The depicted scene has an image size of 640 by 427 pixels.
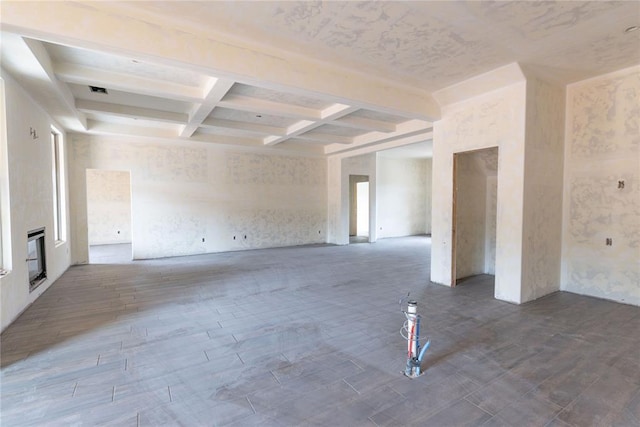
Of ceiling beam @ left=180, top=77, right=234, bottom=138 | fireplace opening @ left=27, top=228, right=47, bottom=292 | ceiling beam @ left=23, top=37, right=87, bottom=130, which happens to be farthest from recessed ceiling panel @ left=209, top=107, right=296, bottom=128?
fireplace opening @ left=27, top=228, right=47, bottom=292

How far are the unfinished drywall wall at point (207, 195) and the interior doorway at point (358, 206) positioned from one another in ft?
10.3

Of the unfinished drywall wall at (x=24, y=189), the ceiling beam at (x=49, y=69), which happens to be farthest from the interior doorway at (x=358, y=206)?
the unfinished drywall wall at (x=24, y=189)

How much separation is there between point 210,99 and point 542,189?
509cm

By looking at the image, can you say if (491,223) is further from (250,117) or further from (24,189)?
(24,189)

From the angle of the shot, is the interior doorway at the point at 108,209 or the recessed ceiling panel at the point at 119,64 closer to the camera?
the recessed ceiling panel at the point at 119,64

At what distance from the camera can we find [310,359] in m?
2.70

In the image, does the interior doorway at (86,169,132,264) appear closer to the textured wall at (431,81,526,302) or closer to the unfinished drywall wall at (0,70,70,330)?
the unfinished drywall wall at (0,70,70,330)

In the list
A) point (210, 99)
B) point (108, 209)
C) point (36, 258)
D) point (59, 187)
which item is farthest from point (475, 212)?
point (108, 209)

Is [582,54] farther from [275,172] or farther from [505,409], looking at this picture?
[275,172]

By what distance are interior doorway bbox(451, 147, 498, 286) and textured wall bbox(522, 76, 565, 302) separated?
87 cm

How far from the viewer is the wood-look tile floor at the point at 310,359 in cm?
202

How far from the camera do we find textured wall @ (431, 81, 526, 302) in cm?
407

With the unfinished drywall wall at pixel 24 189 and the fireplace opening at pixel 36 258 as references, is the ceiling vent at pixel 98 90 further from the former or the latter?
the fireplace opening at pixel 36 258

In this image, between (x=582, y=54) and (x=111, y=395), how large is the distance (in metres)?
5.86
